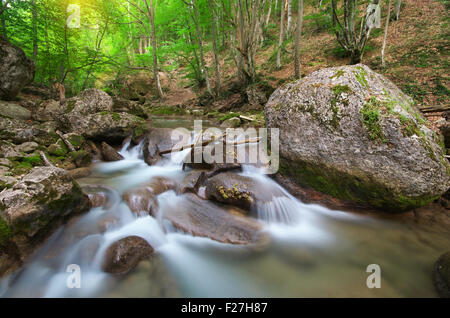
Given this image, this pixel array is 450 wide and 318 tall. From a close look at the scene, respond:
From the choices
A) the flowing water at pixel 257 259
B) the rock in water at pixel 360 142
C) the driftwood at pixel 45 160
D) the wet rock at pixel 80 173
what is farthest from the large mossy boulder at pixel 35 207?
the rock in water at pixel 360 142

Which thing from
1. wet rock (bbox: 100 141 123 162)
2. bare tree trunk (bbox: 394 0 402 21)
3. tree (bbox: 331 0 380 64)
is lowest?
wet rock (bbox: 100 141 123 162)

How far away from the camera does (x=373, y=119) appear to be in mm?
2873

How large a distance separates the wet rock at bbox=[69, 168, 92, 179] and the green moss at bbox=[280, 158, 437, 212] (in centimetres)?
478

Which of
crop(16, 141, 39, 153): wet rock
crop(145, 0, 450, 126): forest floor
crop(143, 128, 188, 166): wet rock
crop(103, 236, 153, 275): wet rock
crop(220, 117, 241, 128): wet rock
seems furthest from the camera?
crop(220, 117, 241, 128): wet rock

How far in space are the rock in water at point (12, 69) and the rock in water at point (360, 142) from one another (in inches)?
408

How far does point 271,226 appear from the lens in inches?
128

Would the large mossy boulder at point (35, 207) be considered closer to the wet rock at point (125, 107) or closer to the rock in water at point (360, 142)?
the rock in water at point (360, 142)

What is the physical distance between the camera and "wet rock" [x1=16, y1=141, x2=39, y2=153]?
181 inches

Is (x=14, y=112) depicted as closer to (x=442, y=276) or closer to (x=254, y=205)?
(x=254, y=205)

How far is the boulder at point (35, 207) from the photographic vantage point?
2258 mm

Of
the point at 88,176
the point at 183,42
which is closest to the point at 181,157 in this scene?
the point at 88,176

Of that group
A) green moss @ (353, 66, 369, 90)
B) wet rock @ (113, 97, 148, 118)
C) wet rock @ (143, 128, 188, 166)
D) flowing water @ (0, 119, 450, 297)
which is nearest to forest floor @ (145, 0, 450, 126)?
green moss @ (353, 66, 369, 90)

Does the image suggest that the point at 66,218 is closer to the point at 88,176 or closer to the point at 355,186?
the point at 88,176

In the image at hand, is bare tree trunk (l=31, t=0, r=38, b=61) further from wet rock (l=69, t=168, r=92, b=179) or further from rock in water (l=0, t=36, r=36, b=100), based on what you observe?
wet rock (l=69, t=168, r=92, b=179)
